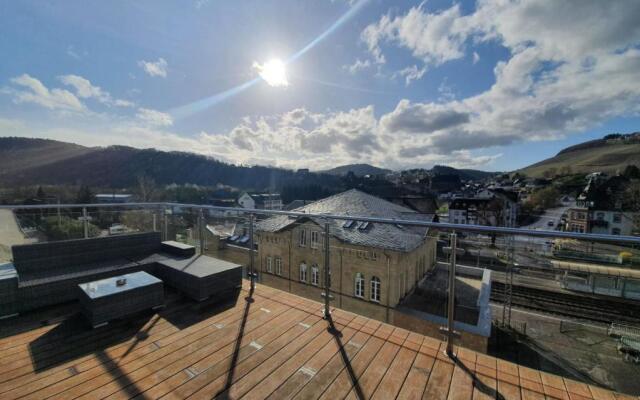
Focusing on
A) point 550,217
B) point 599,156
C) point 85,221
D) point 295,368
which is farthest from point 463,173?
point 295,368

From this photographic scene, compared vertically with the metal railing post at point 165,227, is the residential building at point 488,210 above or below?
below

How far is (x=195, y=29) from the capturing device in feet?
25.6

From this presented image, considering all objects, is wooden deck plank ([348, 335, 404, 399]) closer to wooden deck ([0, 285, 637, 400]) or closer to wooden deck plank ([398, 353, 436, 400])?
wooden deck ([0, 285, 637, 400])

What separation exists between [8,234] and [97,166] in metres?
41.3

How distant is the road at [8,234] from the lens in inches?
126

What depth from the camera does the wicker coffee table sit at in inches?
88.7

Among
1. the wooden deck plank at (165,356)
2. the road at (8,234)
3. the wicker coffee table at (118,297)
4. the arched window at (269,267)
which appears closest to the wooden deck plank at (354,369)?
the wooden deck plank at (165,356)

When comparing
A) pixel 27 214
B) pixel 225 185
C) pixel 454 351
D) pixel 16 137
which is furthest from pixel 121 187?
pixel 454 351

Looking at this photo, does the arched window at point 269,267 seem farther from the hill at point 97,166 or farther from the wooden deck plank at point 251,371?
the hill at point 97,166

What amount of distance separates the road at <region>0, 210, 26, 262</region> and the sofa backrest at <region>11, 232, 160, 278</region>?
337 millimetres

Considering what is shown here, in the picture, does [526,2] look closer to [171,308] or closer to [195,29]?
[195,29]

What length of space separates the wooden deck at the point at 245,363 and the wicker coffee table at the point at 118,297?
0.11m

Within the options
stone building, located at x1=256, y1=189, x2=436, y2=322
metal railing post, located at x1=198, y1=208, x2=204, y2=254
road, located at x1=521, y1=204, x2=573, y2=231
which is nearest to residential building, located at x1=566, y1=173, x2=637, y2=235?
road, located at x1=521, y1=204, x2=573, y2=231

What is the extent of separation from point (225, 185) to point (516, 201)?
174ft
